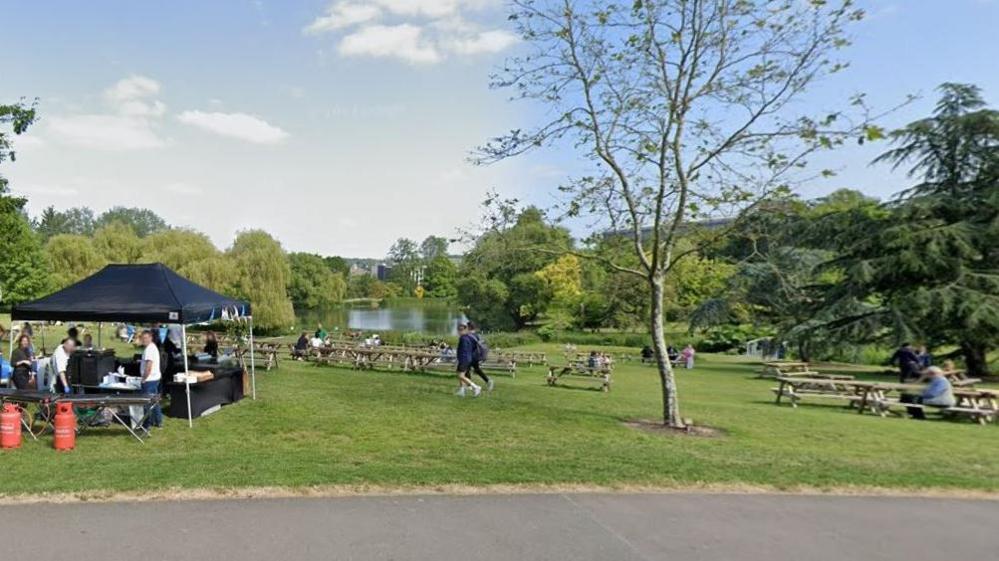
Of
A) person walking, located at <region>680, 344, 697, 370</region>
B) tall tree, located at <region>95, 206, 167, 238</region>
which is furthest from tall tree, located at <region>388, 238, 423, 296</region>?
person walking, located at <region>680, 344, 697, 370</region>

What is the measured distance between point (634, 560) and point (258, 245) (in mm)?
45848

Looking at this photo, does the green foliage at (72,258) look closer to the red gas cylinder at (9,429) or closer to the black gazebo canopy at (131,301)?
the black gazebo canopy at (131,301)

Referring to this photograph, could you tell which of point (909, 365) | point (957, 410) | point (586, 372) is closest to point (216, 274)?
point (586, 372)

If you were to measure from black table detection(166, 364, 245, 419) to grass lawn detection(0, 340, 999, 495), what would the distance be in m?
0.39

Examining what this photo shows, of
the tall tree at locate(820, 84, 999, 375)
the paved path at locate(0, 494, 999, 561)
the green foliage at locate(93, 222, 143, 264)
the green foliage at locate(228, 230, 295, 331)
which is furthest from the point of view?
the green foliage at locate(93, 222, 143, 264)

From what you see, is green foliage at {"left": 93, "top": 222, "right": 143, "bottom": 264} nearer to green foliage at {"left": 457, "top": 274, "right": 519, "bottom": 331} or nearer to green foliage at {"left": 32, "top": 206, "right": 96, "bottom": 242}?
green foliage at {"left": 457, "top": 274, "right": 519, "bottom": 331}

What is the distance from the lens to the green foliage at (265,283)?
4334 centimetres

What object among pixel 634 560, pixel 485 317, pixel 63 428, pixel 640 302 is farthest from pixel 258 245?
pixel 634 560

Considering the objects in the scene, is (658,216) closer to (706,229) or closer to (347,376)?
(706,229)

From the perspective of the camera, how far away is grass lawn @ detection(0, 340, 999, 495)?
6672 millimetres

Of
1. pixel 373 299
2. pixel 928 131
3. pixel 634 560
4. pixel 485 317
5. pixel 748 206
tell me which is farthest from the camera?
pixel 373 299

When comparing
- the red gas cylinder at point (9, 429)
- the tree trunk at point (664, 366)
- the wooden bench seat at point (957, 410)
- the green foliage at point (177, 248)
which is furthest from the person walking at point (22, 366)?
the green foliage at point (177, 248)

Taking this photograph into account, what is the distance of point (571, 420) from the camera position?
10461mm

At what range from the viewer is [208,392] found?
10.8 m
